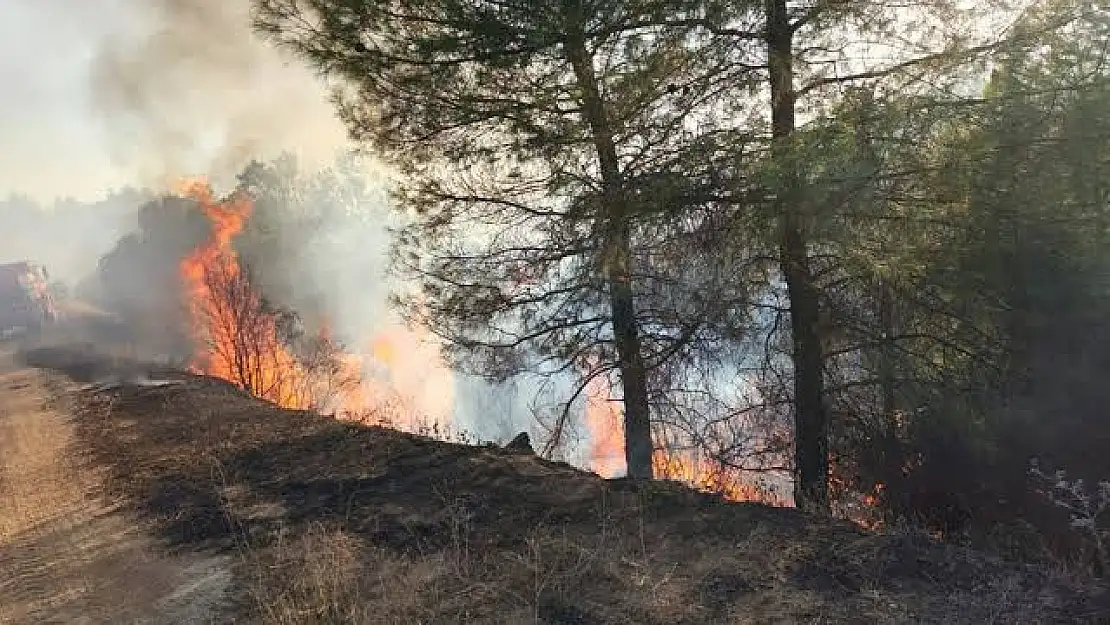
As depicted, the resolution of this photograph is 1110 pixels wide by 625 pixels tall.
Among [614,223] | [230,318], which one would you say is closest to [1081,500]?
[614,223]

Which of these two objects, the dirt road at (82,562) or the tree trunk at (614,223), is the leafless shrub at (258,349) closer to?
the dirt road at (82,562)

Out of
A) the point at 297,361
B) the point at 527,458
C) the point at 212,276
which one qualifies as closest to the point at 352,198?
the point at 297,361

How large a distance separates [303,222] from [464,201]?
5101 cm

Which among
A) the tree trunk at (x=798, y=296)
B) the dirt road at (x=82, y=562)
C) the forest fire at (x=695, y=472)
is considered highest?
the tree trunk at (x=798, y=296)

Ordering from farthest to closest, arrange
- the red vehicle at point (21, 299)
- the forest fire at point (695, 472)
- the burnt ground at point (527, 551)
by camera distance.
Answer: the red vehicle at point (21, 299) < the forest fire at point (695, 472) < the burnt ground at point (527, 551)

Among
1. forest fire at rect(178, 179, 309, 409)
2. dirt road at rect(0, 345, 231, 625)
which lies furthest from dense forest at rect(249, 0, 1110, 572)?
forest fire at rect(178, 179, 309, 409)

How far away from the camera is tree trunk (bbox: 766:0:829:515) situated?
6.40 metres

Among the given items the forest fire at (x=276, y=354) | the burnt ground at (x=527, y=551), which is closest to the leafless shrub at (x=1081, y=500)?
the burnt ground at (x=527, y=551)

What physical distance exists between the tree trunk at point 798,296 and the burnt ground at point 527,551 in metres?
2.02

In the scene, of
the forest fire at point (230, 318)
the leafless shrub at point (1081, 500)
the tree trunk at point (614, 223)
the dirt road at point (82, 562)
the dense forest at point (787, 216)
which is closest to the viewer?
the dirt road at point (82, 562)

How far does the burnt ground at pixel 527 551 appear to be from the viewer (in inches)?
149

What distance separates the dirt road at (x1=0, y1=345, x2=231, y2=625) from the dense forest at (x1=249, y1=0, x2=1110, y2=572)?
4.32m

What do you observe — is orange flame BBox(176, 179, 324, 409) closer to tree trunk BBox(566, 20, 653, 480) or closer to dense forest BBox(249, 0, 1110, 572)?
dense forest BBox(249, 0, 1110, 572)

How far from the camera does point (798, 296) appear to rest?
7.43 metres
